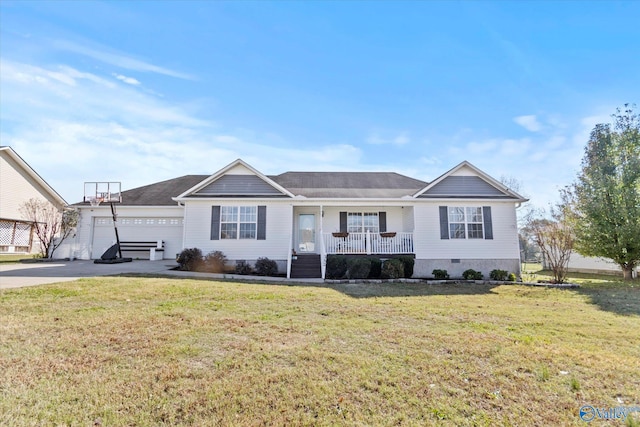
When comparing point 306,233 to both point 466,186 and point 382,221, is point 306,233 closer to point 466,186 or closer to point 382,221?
point 382,221

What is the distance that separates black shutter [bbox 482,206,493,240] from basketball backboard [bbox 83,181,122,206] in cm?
1905

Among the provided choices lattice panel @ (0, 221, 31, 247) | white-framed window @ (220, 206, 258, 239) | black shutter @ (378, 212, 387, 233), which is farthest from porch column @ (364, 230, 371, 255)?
lattice panel @ (0, 221, 31, 247)

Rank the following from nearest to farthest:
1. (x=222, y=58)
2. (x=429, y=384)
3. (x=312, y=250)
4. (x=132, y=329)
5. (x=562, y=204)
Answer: (x=429, y=384) < (x=132, y=329) < (x=222, y=58) < (x=312, y=250) < (x=562, y=204)

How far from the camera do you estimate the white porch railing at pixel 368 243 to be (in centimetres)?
1437

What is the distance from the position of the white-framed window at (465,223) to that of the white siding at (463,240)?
0.68 feet

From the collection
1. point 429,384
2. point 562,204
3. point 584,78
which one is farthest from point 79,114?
point 562,204

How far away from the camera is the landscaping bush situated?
13.2 m

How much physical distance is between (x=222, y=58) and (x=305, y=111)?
4285mm

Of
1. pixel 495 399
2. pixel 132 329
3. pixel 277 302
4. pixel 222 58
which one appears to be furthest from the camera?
pixel 222 58

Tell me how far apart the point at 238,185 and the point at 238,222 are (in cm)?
179

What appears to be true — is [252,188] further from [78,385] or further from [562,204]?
[562,204]

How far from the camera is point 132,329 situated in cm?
500

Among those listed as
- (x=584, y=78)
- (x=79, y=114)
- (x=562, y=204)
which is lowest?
(x=562, y=204)

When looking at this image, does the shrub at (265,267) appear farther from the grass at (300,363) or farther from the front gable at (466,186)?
the front gable at (466,186)
